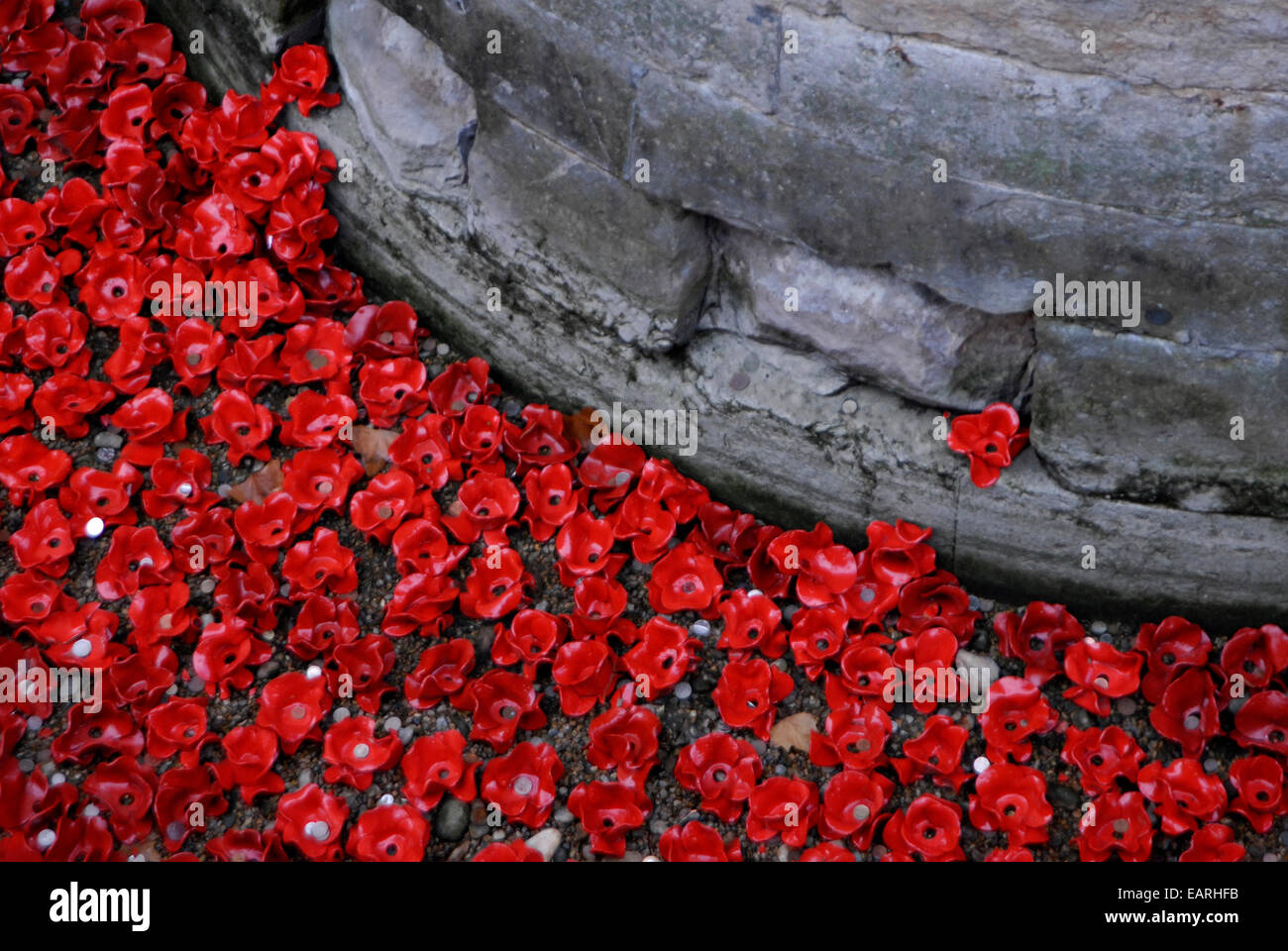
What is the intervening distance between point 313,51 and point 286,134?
0.27m

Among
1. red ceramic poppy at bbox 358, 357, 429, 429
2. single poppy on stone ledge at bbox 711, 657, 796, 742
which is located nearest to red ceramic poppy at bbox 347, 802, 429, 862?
single poppy on stone ledge at bbox 711, 657, 796, 742

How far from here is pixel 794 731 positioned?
10.4 ft

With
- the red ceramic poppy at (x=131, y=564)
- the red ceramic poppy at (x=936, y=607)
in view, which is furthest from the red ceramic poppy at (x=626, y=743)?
the red ceramic poppy at (x=131, y=564)

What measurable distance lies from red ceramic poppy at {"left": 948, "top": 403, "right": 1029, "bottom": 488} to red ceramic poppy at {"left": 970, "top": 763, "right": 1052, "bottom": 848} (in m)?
0.70

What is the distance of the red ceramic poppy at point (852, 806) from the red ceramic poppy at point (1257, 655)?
3.06 feet

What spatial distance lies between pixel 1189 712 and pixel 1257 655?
23 centimetres

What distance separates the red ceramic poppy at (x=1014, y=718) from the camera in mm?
3088

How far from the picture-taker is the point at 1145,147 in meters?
2.56

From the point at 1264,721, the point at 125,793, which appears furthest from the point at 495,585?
the point at 1264,721

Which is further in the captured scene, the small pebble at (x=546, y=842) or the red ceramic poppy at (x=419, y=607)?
the red ceramic poppy at (x=419, y=607)

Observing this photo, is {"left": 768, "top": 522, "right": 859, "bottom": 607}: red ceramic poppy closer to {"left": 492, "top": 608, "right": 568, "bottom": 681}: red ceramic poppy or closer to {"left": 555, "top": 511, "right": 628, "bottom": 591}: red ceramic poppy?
{"left": 555, "top": 511, "right": 628, "bottom": 591}: red ceramic poppy

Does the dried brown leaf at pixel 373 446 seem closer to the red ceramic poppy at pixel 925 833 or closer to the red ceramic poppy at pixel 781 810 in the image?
the red ceramic poppy at pixel 781 810

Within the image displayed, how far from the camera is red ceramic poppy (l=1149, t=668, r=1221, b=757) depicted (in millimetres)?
3062

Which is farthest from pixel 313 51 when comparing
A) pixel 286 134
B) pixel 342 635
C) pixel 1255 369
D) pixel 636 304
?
pixel 1255 369
